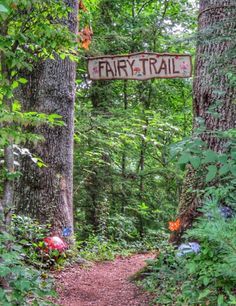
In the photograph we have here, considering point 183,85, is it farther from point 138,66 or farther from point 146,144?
point 138,66

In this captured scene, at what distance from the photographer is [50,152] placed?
5.14 metres

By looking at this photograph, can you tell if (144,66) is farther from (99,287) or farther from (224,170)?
(99,287)

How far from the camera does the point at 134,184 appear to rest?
8.45 metres

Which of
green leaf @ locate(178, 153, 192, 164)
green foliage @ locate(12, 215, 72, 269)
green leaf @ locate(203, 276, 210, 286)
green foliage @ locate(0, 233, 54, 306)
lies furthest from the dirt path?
green leaf @ locate(178, 153, 192, 164)

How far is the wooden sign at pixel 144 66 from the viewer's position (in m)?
3.85

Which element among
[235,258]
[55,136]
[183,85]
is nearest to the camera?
[235,258]

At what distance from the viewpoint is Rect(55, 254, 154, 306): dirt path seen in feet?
11.6

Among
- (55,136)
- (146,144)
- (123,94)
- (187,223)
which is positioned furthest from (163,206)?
(187,223)

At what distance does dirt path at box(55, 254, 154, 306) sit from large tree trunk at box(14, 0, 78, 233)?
78 centimetres

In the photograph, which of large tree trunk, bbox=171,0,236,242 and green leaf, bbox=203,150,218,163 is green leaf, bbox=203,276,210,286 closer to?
green leaf, bbox=203,150,218,163

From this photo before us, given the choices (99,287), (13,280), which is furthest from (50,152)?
(13,280)

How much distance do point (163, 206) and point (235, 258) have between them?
273 inches

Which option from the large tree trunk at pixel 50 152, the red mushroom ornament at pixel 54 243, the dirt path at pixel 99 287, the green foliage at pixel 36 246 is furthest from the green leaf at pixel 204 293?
the large tree trunk at pixel 50 152

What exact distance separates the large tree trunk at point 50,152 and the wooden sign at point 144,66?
52.1 inches
